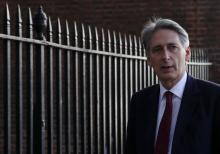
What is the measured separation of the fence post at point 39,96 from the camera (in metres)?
4.08

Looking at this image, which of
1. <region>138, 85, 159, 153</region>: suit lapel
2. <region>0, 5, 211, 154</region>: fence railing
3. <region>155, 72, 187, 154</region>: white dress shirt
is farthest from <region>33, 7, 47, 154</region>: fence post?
<region>155, 72, 187, 154</region>: white dress shirt

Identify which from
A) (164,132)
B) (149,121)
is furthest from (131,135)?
(164,132)

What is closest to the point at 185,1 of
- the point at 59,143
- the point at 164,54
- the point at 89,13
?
the point at 89,13

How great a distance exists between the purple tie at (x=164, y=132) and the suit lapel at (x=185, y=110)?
6cm

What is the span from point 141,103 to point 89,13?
21.9ft

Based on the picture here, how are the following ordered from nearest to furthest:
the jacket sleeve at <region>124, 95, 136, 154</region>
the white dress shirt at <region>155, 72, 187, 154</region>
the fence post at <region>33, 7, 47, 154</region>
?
the white dress shirt at <region>155, 72, 187, 154</region> → the jacket sleeve at <region>124, 95, 136, 154</region> → the fence post at <region>33, 7, 47, 154</region>

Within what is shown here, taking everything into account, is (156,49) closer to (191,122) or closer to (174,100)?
(174,100)

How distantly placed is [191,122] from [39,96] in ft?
3.76

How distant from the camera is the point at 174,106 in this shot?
3539 millimetres

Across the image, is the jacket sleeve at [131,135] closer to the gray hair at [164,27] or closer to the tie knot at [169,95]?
the tie knot at [169,95]

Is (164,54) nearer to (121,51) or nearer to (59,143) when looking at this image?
(59,143)

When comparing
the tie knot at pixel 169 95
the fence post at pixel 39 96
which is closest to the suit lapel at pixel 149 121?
the tie knot at pixel 169 95

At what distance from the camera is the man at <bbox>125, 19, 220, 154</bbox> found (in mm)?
3400

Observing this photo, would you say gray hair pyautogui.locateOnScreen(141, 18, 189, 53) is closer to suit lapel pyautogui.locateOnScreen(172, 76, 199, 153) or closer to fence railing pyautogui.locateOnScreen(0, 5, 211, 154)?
suit lapel pyautogui.locateOnScreen(172, 76, 199, 153)
